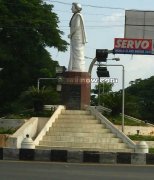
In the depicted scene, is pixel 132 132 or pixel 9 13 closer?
pixel 132 132

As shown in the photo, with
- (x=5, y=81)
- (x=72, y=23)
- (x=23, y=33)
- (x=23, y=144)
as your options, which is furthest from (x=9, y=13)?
(x=23, y=144)

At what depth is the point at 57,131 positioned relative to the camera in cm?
2814

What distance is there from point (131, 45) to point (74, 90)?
11.0m

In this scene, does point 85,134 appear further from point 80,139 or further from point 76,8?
point 76,8

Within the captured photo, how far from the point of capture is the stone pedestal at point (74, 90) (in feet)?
112

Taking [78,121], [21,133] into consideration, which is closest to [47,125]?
[21,133]

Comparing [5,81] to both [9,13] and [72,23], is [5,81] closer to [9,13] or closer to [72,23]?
[9,13]

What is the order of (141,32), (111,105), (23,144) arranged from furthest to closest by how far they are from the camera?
(141,32)
(111,105)
(23,144)

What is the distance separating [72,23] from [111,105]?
514 cm

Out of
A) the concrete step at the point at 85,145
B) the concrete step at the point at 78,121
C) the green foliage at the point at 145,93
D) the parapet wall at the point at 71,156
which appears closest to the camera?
the parapet wall at the point at 71,156

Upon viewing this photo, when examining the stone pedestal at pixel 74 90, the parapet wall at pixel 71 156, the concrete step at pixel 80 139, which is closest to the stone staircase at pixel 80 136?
the concrete step at pixel 80 139

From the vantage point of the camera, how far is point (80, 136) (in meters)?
27.5

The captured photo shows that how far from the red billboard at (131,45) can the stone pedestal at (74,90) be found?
10235 millimetres

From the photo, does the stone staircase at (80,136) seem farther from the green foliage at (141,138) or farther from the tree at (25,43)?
the tree at (25,43)
